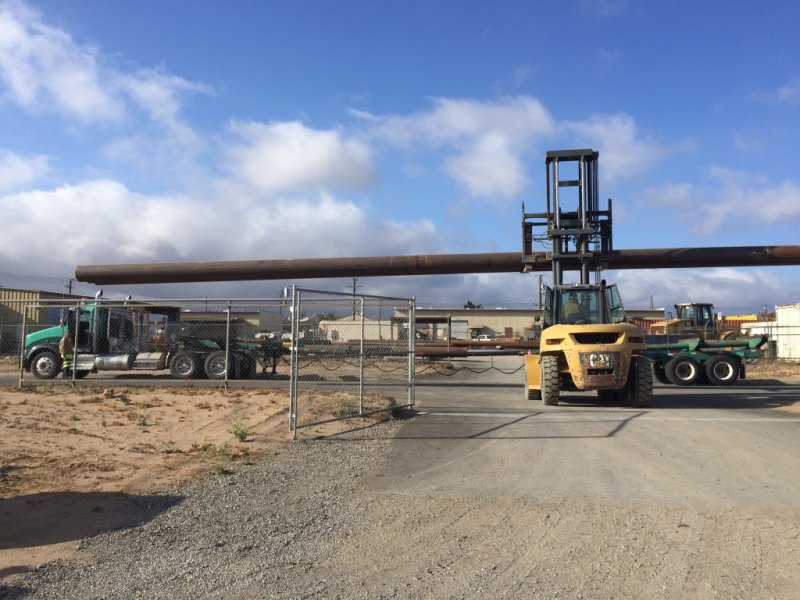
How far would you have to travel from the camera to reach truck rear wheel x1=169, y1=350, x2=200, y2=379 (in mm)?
20469

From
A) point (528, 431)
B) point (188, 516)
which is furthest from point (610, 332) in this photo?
point (188, 516)

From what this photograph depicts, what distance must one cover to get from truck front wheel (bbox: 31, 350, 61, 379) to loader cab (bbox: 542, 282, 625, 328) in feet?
54.5

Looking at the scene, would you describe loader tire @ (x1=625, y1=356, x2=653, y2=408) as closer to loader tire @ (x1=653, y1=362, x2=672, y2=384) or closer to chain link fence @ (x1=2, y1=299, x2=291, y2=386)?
loader tire @ (x1=653, y1=362, x2=672, y2=384)

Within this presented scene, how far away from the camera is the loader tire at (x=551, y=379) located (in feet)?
44.2

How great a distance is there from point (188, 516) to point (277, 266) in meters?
12.6

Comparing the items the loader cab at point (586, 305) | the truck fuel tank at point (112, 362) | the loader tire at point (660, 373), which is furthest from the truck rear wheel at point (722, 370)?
the truck fuel tank at point (112, 362)

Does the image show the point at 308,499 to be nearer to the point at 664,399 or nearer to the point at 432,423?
the point at 432,423

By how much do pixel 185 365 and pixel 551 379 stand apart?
12.7 m

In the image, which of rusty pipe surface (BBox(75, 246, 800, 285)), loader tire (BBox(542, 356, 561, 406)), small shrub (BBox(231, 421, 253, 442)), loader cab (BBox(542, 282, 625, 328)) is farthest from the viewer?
rusty pipe surface (BBox(75, 246, 800, 285))

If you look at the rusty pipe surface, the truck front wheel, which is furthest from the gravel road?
the truck front wheel

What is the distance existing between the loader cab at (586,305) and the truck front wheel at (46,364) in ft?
54.5

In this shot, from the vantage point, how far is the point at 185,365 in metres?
20.6

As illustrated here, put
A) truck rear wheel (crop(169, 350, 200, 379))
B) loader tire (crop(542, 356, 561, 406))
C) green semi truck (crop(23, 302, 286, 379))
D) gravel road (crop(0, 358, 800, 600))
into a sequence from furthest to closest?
truck rear wheel (crop(169, 350, 200, 379)) < green semi truck (crop(23, 302, 286, 379)) < loader tire (crop(542, 356, 561, 406)) < gravel road (crop(0, 358, 800, 600))

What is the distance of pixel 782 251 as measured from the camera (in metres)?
16.5
